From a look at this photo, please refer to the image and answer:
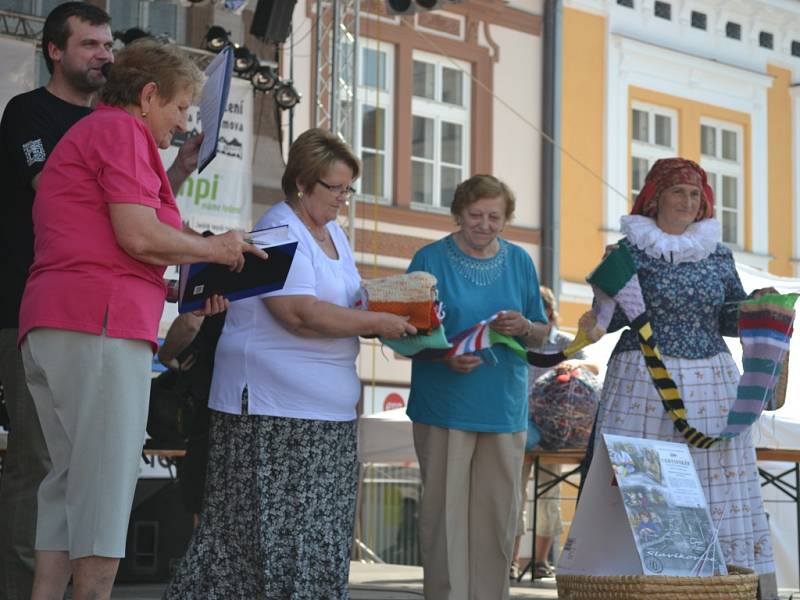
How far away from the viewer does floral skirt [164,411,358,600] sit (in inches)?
175

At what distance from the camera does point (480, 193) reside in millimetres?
5316

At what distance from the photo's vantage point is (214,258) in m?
3.74

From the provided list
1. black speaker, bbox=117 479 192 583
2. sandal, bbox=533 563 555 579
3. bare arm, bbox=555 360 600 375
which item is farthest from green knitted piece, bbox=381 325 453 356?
sandal, bbox=533 563 555 579

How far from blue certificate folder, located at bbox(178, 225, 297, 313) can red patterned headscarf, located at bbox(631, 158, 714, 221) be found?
1760 mm

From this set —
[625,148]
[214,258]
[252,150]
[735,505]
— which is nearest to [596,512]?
[735,505]

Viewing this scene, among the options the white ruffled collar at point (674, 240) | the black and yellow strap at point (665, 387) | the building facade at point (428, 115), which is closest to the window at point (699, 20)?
the building facade at point (428, 115)

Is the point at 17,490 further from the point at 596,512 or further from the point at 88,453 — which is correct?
the point at 596,512

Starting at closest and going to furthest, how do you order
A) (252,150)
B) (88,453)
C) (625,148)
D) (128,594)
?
(88,453) < (128,594) < (252,150) < (625,148)

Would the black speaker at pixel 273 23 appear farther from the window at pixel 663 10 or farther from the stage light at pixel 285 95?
the window at pixel 663 10

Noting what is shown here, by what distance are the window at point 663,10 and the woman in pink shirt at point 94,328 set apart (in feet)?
52.2

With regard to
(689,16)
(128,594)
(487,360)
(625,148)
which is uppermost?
(689,16)

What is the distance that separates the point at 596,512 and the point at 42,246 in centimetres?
198

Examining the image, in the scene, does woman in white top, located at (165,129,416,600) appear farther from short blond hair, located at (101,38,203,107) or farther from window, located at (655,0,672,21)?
window, located at (655,0,672,21)

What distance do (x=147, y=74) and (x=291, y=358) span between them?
1128 mm
